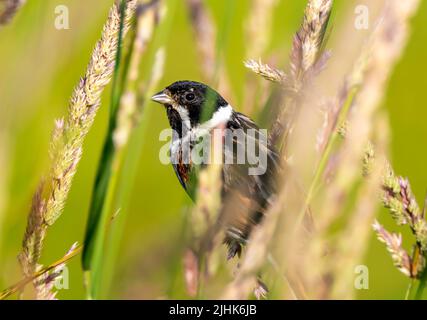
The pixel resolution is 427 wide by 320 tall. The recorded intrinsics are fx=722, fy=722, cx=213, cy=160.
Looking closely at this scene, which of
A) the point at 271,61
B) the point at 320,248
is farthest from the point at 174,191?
the point at 320,248

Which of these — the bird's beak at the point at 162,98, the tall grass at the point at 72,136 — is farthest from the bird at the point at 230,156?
the tall grass at the point at 72,136

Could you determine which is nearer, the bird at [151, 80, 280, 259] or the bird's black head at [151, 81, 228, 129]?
the bird at [151, 80, 280, 259]

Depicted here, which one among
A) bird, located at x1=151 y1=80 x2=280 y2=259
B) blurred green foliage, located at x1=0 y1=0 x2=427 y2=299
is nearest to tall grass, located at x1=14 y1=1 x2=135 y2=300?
blurred green foliage, located at x1=0 y1=0 x2=427 y2=299

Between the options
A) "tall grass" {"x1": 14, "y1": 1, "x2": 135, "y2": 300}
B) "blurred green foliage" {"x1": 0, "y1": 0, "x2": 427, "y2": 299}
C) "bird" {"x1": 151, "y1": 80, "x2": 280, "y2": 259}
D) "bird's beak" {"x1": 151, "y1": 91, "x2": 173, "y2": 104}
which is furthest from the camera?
"bird's beak" {"x1": 151, "y1": 91, "x2": 173, "y2": 104}

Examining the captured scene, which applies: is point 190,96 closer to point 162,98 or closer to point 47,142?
point 162,98

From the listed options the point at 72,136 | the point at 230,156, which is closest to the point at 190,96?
the point at 230,156

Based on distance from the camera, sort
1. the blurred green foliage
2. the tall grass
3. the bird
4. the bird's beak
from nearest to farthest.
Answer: the tall grass → the blurred green foliage → the bird → the bird's beak

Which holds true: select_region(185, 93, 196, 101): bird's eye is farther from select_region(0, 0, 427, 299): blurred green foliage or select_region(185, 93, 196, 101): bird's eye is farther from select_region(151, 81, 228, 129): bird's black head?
select_region(0, 0, 427, 299): blurred green foliage
